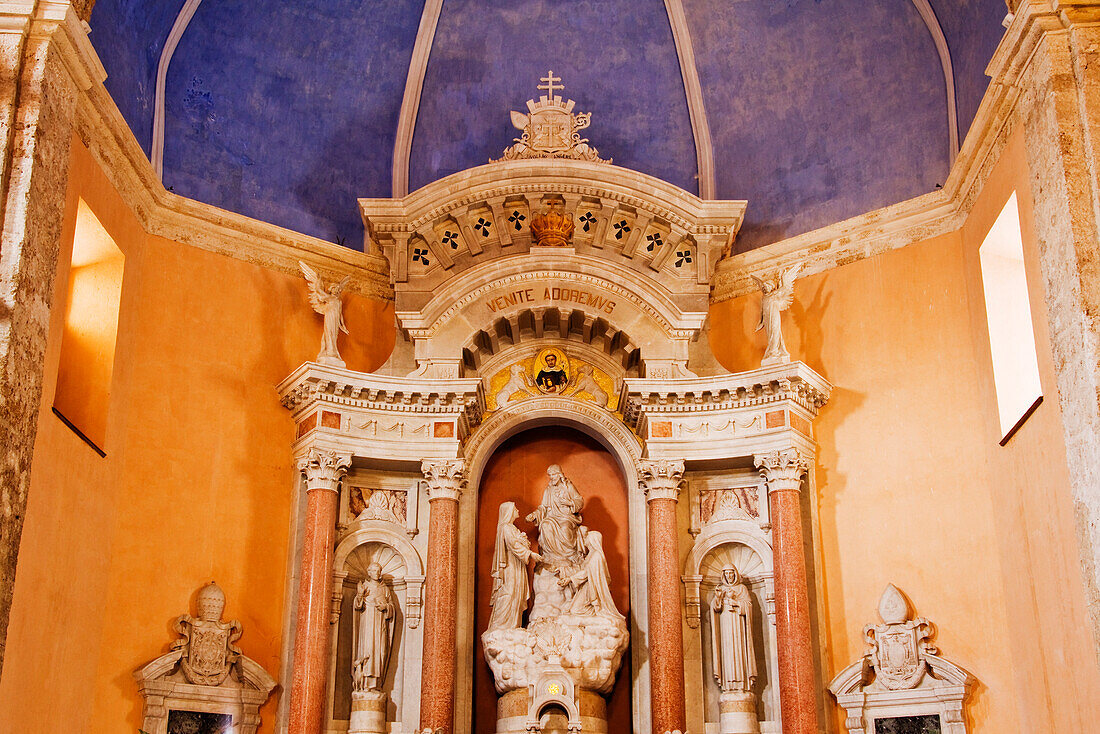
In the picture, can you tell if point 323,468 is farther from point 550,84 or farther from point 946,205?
point 946,205

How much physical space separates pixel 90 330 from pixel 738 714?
7844 mm

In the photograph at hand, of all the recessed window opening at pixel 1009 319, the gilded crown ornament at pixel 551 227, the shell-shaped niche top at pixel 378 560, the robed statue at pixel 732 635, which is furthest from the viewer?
the gilded crown ornament at pixel 551 227

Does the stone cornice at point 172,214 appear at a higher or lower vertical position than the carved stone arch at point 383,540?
higher

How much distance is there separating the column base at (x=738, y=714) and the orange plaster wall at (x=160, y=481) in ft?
15.7

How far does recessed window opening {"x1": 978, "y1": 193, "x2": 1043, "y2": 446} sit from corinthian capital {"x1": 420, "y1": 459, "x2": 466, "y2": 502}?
19.0ft

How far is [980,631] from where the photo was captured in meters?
12.2

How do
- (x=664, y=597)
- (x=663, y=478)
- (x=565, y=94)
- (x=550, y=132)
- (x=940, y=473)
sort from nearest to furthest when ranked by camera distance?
(x=940, y=473) → (x=664, y=597) → (x=663, y=478) → (x=550, y=132) → (x=565, y=94)

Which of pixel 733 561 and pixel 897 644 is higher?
pixel 733 561

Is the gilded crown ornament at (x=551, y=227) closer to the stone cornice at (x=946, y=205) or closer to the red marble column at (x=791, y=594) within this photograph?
A: the stone cornice at (x=946, y=205)

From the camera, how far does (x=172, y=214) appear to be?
13.7 meters

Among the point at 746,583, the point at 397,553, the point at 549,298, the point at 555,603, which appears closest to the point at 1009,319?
the point at 746,583

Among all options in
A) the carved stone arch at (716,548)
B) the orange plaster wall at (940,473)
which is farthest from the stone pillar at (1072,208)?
the carved stone arch at (716,548)

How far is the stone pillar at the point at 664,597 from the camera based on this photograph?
502 inches

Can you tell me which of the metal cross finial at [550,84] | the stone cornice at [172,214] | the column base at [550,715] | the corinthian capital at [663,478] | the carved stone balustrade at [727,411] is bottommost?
the column base at [550,715]
